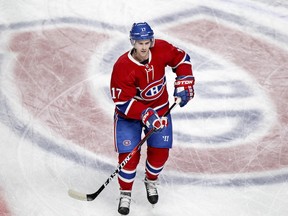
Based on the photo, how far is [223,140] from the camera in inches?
155

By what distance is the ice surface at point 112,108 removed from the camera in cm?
347

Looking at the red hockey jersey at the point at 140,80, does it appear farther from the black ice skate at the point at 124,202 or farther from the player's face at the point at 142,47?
the black ice skate at the point at 124,202

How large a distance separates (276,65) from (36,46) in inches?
93.6

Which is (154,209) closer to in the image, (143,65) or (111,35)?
(143,65)

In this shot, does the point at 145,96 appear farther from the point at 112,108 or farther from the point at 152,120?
the point at 112,108

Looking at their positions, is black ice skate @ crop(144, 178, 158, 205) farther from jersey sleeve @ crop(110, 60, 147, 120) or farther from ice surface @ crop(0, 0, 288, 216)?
jersey sleeve @ crop(110, 60, 147, 120)

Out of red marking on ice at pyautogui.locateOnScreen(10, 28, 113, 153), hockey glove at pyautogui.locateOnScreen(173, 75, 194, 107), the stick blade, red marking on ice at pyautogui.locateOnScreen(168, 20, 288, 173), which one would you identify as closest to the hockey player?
hockey glove at pyautogui.locateOnScreen(173, 75, 194, 107)

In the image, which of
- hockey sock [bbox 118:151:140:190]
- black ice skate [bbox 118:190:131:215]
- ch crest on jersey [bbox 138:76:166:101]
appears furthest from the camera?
black ice skate [bbox 118:190:131:215]

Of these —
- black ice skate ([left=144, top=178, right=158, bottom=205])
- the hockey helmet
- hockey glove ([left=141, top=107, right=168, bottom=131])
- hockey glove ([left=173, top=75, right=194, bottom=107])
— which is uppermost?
the hockey helmet

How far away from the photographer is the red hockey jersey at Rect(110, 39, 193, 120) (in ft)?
9.70

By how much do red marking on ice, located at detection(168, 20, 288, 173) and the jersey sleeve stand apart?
0.89 m

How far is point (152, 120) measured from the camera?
2.91 metres

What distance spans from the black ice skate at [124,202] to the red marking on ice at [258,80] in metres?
0.55

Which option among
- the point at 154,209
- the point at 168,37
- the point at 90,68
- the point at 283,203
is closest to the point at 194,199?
the point at 154,209
